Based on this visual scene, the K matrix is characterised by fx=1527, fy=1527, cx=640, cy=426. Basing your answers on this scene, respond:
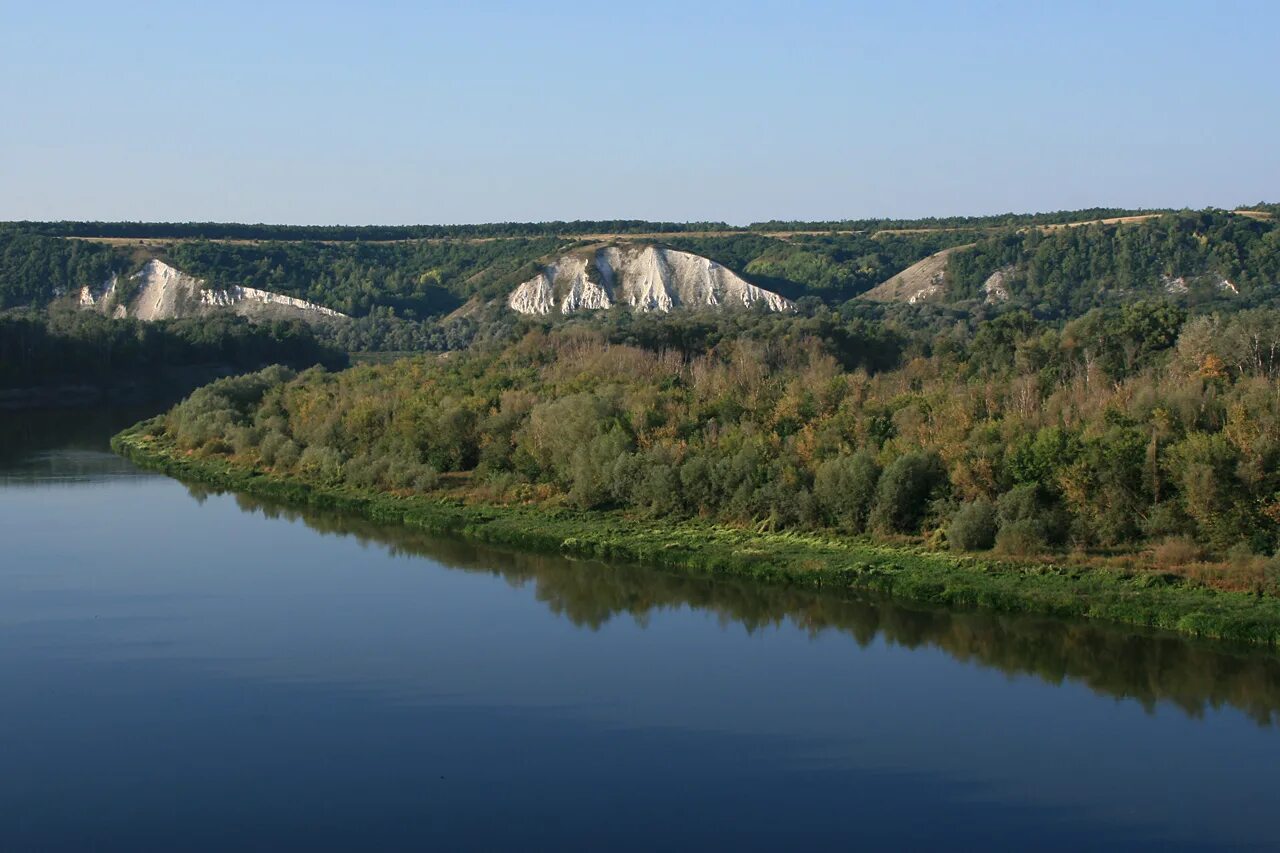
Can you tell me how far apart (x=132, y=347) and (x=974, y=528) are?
4832cm

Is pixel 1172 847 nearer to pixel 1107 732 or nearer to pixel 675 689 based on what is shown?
pixel 1107 732

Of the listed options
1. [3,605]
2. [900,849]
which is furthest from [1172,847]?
[3,605]

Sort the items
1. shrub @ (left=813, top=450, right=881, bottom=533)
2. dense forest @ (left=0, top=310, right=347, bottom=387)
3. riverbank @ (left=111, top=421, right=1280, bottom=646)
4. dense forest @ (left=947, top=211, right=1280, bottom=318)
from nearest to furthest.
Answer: riverbank @ (left=111, top=421, right=1280, bottom=646), shrub @ (left=813, top=450, right=881, bottom=533), dense forest @ (left=0, top=310, right=347, bottom=387), dense forest @ (left=947, top=211, right=1280, bottom=318)

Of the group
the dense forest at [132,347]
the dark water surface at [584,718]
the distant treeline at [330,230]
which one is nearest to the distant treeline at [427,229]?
the distant treeline at [330,230]

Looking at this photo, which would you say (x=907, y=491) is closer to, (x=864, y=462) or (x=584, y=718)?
(x=864, y=462)

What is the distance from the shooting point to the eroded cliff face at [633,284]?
8694 centimetres

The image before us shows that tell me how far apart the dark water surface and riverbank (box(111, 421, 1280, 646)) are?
0.55 m

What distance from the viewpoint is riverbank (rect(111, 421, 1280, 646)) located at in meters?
21.2

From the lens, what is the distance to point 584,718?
1748 cm

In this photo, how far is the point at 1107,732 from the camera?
56.3ft

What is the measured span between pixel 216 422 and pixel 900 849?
3204cm

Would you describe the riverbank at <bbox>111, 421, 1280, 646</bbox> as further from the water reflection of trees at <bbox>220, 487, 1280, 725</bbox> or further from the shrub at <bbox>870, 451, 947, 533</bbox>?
the shrub at <bbox>870, 451, 947, 533</bbox>

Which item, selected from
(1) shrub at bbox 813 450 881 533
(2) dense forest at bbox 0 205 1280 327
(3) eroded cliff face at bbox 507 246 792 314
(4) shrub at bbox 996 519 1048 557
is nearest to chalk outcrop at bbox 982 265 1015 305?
(2) dense forest at bbox 0 205 1280 327

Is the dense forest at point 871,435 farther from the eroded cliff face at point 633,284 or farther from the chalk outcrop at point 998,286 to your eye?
the eroded cliff face at point 633,284
